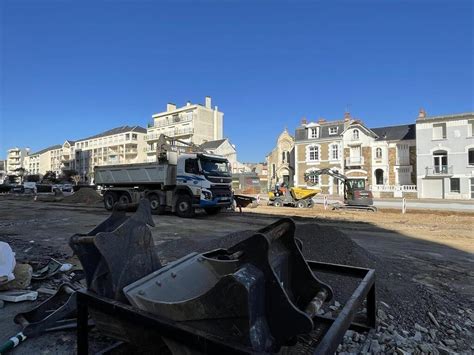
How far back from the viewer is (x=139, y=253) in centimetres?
285

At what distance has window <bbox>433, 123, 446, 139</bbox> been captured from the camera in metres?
40.9

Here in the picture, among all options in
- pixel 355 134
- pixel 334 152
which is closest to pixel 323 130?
pixel 334 152

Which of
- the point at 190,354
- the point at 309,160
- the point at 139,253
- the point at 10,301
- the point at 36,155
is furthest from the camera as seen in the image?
the point at 36,155

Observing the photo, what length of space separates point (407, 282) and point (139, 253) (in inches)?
170

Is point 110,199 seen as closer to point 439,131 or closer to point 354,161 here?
point 354,161

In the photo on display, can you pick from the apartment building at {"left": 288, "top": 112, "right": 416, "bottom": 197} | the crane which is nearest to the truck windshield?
the crane

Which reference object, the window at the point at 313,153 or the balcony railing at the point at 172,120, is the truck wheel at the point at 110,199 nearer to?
the window at the point at 313,153

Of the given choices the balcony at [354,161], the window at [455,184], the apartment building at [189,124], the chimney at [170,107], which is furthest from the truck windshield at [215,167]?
the chimney at [170,107]

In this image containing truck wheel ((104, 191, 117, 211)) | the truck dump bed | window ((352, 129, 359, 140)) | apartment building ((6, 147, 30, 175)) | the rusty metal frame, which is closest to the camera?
the rusty metal frame

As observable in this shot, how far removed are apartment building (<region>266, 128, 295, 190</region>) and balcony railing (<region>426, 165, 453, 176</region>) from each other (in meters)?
18.9

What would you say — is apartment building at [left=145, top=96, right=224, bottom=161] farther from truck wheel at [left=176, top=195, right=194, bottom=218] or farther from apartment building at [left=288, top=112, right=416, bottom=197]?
truck wheel at [left=176, top=195, right=194, bottom=218]

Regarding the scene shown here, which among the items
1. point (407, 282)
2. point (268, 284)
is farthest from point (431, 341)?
point (268, 284)

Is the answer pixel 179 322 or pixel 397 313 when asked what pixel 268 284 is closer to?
pixel 179 322

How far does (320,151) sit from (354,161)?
494 cm
